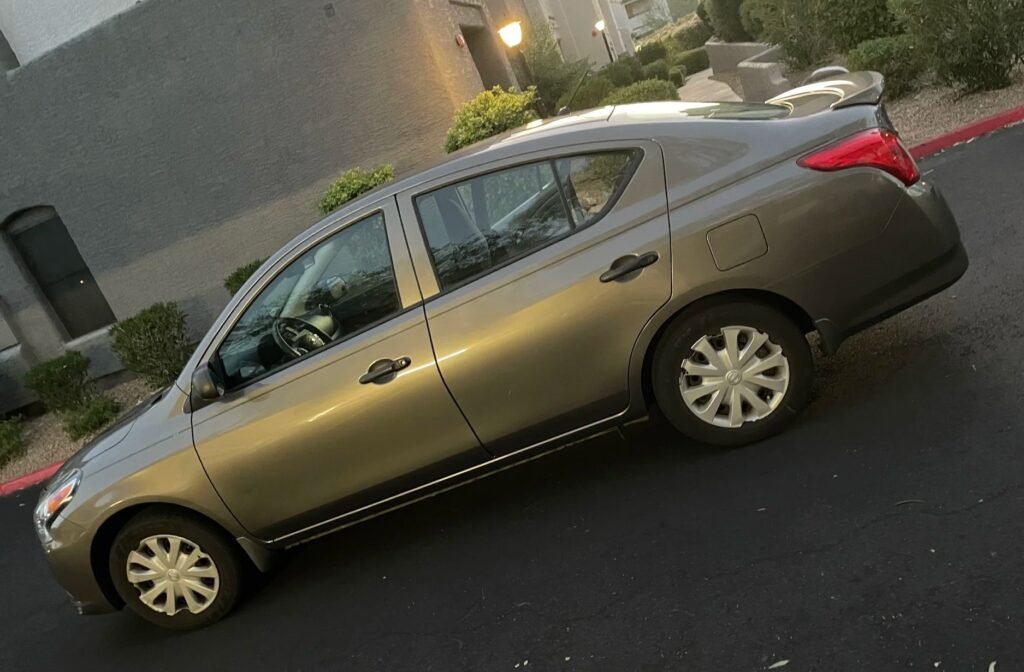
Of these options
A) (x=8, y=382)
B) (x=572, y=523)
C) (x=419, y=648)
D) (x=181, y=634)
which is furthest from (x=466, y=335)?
(x=8, y=382)

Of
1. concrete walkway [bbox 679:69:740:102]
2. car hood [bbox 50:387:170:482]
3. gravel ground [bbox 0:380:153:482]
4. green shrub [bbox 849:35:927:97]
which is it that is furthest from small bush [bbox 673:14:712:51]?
car hood [bbox 50:387:170:482]

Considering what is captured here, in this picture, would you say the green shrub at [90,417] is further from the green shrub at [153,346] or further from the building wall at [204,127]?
the building wall at [204,127]

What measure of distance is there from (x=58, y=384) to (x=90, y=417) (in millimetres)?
984

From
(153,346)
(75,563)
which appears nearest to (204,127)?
(153,346)

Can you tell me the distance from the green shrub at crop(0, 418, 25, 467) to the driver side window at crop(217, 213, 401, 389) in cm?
722

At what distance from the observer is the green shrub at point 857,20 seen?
12.2 metres

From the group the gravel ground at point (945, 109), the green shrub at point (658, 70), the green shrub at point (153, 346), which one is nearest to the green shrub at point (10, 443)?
the green shrub at point (153, 346)

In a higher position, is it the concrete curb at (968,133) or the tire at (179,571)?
the tire at (179,571)

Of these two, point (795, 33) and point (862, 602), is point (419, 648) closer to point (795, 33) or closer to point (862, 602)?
point (862, 602)

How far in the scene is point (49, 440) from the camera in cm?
1027

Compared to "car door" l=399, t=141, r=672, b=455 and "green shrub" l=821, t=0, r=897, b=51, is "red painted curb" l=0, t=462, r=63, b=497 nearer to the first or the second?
"car door" l=399, t=141, r=672, b=455

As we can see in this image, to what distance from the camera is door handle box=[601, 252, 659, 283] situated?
3883mm

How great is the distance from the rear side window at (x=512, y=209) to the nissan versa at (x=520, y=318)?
0.01 metres

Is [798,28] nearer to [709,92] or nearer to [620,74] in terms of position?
[709,92]
